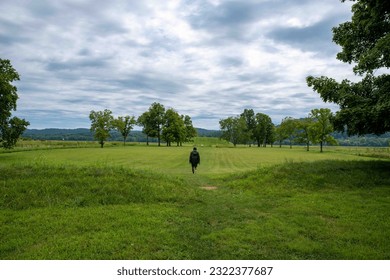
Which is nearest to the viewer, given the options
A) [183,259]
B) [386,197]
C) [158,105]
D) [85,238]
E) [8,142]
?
[183,259]

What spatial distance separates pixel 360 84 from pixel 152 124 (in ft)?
317

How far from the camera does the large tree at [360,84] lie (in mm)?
16156

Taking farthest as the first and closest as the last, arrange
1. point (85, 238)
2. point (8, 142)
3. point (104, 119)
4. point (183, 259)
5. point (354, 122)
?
point (104, 119) → point (8, 142) → point (354, 122) → point (85, 238) → point (183, 259)

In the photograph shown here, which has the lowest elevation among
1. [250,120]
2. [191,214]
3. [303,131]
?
[191,214]

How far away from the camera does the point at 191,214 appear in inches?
438

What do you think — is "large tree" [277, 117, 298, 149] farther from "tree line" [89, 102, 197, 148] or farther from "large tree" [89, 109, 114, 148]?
"large tree" [89, 109, 114, 148]

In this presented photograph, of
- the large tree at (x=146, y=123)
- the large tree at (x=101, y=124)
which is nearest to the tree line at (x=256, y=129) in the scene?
the large tree at (x=146, y=123)

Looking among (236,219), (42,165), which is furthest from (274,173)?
(42,165)

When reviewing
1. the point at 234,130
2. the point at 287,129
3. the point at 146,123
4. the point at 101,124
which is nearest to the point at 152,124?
the point at 146,123

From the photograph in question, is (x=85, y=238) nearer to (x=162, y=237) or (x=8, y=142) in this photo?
(x=162, y=237)

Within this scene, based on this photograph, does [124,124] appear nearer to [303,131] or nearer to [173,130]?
[173,130]

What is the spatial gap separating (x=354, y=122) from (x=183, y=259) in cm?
1556

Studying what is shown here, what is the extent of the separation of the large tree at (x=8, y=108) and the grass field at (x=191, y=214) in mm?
33878

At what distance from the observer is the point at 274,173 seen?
18250 millimetres
